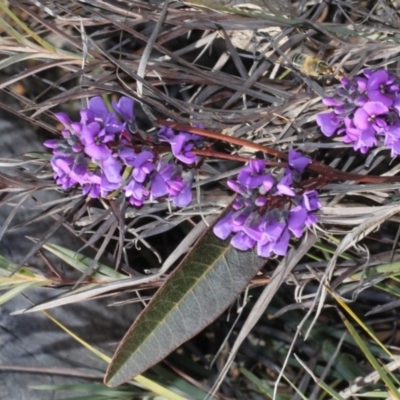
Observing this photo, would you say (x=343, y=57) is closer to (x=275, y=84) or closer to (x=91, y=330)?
(x=275, y=84)

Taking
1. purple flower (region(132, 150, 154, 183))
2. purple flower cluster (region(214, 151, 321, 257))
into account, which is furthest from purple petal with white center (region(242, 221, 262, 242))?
purple flower (region(132, 150, 154, 183))

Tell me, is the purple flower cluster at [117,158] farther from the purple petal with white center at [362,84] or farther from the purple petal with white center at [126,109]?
the purple petal with white center at [362,84]

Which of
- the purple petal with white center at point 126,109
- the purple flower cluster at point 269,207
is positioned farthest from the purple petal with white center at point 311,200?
the purple petal with white center at point 126,109

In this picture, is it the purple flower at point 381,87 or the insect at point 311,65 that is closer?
the purple flower at point 381,87

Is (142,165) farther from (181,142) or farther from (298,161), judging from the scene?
(298,161)

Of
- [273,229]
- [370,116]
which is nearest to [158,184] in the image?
[273,229]

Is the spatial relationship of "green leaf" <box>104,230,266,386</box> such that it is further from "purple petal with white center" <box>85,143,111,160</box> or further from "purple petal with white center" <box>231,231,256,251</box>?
"purple petal with white center" <box>85,143,111,160</box>
